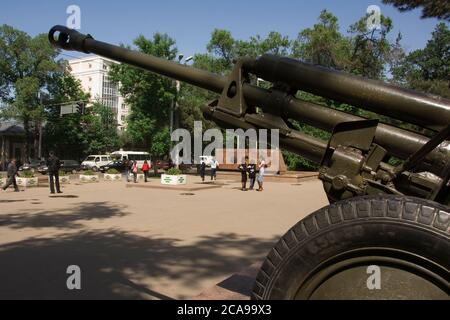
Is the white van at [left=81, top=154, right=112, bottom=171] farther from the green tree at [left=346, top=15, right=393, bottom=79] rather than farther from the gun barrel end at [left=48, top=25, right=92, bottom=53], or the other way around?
the gun barrel end at [left=48, top=25, right=92, bottom=53]

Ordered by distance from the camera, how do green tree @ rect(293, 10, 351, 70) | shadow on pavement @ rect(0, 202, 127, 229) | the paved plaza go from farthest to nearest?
1. green tree @ rect(293, 10, 351, 70)
2. shadow on pavement @ rect(0, 202, 127, 229)
3. the paved plaza

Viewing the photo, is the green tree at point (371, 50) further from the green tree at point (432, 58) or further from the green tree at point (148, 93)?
the green tree at point (148, 93)

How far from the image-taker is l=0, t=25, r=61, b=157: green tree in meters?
46.1

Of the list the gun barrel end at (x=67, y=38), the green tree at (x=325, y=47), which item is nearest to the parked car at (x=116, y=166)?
the green tree at (x=325, y=47)

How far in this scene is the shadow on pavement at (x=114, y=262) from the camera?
4.88 metres

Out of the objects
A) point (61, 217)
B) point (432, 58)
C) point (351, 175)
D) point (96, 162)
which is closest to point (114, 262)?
point (351, 175)

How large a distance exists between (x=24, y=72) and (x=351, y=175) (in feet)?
171

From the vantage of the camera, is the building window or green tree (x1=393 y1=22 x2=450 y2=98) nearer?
green tree (x1=393 y1=22 x2=450 y2=98)

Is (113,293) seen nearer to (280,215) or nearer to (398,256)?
(398,256)

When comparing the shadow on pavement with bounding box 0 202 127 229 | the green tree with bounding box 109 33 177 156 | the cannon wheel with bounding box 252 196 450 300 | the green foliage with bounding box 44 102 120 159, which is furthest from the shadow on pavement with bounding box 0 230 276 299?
the green foliage with bounding box 44 102 120 159

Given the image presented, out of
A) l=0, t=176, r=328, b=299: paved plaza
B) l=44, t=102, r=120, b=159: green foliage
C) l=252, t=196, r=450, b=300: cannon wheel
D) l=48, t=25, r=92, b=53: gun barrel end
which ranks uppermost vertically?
l=44, t=102, r=120, b=159: green foliage

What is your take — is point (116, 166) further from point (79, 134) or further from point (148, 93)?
point (148, 93)

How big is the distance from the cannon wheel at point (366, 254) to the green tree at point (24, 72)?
4852 cm

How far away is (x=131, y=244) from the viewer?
7.57 metres
